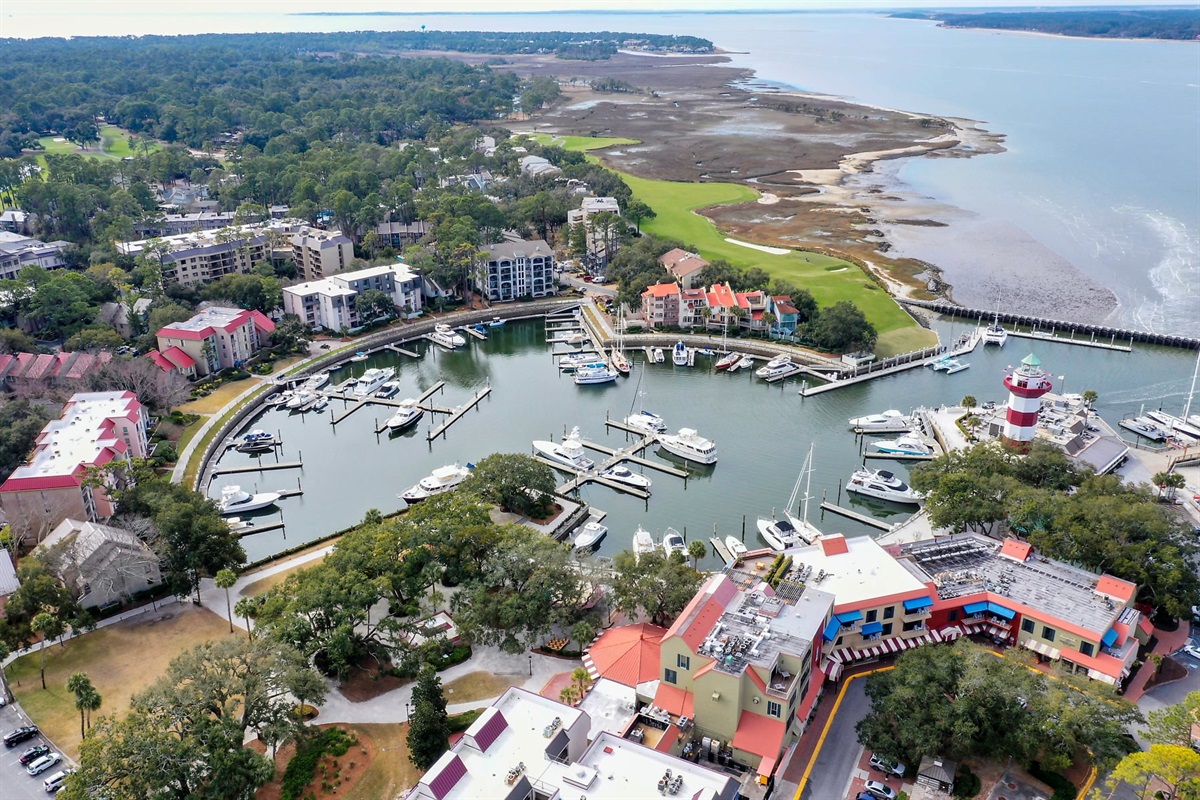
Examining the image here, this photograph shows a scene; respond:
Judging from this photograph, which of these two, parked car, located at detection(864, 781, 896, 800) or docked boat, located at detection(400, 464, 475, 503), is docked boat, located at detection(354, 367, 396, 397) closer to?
docked boat, located at detection(400, 464, 475, 503)

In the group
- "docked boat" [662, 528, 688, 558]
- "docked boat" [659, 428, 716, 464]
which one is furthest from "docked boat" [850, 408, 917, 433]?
"docked boat" [662, 528, 688, 558]

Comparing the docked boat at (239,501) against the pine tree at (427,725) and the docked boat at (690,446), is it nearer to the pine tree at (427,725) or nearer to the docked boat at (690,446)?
the docked boat at (690,446)

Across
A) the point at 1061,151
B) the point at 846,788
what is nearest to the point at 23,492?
the point at 846,788

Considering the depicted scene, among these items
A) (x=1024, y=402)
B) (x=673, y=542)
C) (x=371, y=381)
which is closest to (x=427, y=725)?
(x=673, y=542)

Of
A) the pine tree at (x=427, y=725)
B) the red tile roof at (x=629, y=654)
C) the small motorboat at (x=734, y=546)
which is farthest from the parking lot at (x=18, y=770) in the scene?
the small motorboat at (x=734, y=546)

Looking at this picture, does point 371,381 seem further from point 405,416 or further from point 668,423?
point 668,423
